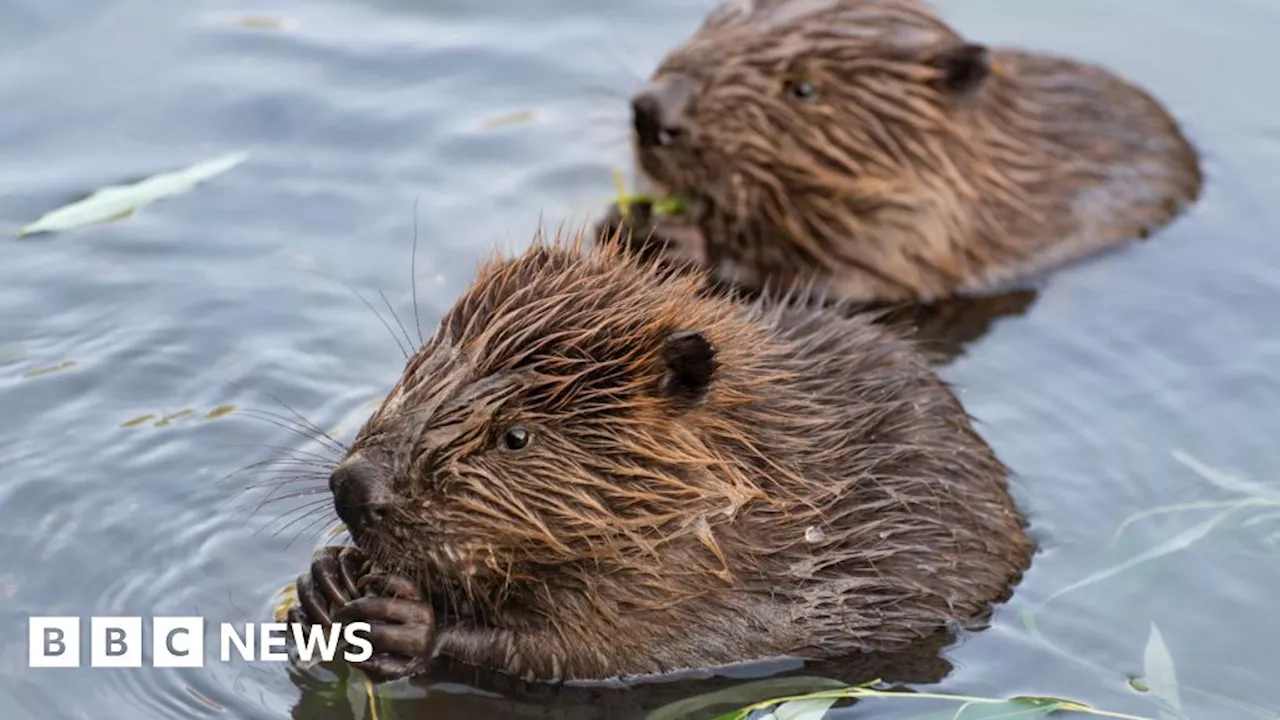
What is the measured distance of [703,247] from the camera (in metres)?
6.31

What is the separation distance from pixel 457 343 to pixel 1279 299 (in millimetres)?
3159

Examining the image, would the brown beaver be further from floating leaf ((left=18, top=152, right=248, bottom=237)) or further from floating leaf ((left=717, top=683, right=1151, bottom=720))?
floating leaf ((left=717, top=683, right=1151, bottom=720))

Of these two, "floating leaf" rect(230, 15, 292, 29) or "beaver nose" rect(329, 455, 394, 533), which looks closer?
"beaver nose" rect(329, 455, 394, 533)

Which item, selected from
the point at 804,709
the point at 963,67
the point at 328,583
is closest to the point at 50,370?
the point at 328,583

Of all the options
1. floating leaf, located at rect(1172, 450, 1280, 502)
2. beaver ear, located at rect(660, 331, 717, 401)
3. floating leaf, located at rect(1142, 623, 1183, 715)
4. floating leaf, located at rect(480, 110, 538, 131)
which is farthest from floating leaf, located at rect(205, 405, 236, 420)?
floating leaf, located at rect(1172, 450, 1280, 502)

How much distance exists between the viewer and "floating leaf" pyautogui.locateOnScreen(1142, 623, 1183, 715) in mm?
4742

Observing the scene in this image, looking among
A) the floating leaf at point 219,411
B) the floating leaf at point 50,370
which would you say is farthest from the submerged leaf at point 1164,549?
the floating leaf at point 50,370

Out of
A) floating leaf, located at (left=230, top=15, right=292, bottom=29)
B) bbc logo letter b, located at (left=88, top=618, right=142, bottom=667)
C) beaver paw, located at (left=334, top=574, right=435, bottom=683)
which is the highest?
floating leaf, located at (left=230, top=15, right=292, bottom=29)

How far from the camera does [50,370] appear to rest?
5.45 meters

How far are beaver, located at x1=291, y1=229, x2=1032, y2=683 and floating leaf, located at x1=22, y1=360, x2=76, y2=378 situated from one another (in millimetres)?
1298

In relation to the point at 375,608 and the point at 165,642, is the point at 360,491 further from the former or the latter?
the point at 165,642

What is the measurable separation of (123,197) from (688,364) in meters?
2.67

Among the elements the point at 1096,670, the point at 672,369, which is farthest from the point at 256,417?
the point at 1096,670

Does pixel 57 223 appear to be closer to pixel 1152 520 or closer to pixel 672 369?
pixel 672 369
